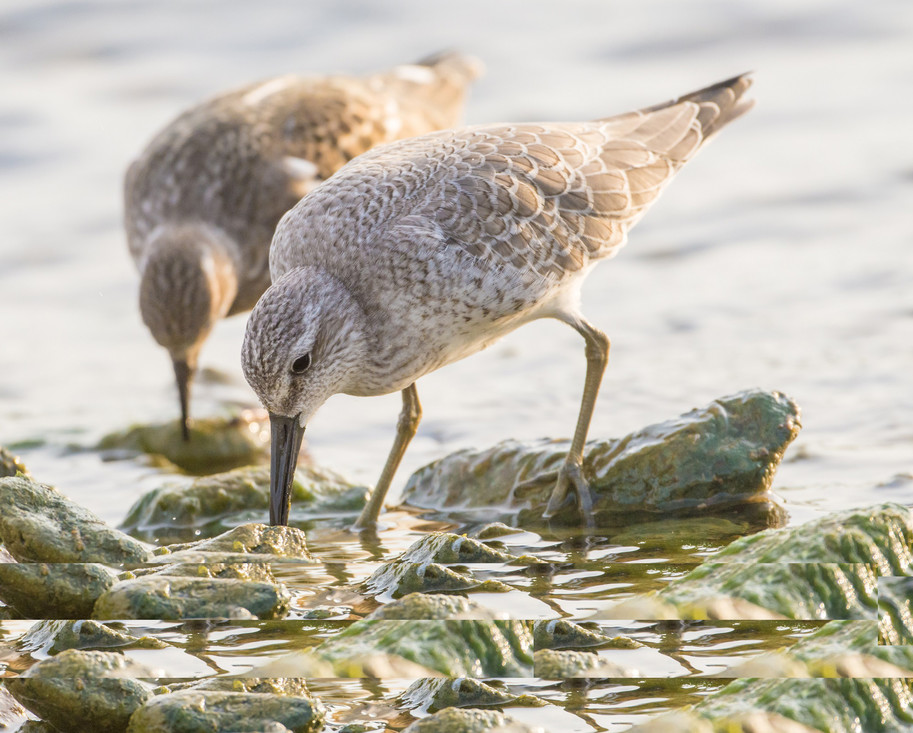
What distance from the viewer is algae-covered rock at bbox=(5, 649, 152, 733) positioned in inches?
138

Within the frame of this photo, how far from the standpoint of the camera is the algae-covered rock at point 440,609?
324cm

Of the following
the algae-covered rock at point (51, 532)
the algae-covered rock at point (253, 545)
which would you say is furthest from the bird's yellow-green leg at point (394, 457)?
the algae-covered rock at point (51, 532)

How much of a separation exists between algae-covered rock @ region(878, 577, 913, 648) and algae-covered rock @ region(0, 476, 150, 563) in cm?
227

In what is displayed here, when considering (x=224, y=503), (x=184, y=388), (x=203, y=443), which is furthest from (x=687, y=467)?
Result: (x=184, y=388)

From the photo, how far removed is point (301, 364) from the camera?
197 inches

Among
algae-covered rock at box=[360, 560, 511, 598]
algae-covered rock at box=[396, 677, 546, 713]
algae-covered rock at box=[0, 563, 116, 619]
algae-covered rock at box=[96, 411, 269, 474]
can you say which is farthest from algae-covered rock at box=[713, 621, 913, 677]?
algae-covered rock at box=[96, 411, 269, 474]

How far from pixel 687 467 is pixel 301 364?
1.73 metres

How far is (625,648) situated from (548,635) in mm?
314

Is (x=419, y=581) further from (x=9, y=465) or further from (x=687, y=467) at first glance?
(x=9, y=465)

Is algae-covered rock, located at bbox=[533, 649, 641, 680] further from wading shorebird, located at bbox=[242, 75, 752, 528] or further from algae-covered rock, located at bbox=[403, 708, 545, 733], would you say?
wading shorebird, located at bbox=[242, 75, 752, 528]

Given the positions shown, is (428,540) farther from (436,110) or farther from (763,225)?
(763,225)

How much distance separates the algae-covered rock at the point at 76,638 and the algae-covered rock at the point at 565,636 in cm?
113

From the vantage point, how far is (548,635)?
3.41m

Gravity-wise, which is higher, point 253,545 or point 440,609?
point 440,609
